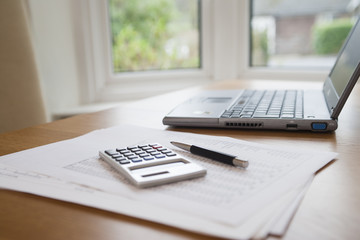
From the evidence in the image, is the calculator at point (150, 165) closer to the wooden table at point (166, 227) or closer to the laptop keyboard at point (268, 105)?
the wooden table at point (166, 227)

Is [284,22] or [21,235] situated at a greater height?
[284,22]

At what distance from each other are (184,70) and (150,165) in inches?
62.5

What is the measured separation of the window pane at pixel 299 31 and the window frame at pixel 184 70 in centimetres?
6

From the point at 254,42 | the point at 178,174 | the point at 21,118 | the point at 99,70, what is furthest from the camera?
the point at 254,42

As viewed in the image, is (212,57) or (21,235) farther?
(212,57)

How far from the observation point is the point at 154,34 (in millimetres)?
1969

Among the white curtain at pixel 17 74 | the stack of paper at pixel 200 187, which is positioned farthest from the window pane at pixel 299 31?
the stack of paper at pixel 200 187

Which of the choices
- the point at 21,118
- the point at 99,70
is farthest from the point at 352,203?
the point at 99,70

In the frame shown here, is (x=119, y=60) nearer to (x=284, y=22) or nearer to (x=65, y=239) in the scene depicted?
(x=284, y=22)

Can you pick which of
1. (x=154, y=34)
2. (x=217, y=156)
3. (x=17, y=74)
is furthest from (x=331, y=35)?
(x=217, y=156)

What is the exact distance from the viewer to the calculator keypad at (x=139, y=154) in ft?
1.59

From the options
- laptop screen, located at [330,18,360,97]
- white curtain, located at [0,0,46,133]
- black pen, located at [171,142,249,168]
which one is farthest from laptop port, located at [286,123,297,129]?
white curtain, located at [0,0,46,133]

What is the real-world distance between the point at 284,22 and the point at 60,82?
3.78 ft

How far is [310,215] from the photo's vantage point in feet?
1.18
